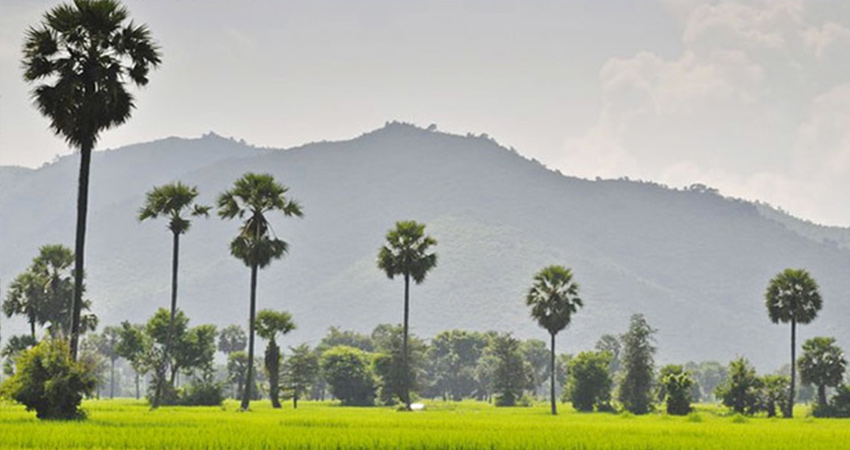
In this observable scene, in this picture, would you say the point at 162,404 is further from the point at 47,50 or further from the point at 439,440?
the point at 439,440

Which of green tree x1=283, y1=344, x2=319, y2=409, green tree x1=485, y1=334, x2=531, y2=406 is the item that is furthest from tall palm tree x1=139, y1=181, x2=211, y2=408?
green tree x1=485, y1=334, x2=531, y2=406

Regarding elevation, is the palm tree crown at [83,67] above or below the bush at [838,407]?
above

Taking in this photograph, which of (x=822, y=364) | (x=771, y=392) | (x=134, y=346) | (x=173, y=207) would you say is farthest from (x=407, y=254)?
(x=822, y=364)

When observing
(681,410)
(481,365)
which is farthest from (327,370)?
(481,365)

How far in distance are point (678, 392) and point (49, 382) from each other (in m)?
68.6

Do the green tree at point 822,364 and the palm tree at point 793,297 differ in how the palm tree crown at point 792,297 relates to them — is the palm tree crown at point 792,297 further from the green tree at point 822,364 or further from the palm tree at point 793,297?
the green tree at point 822,364

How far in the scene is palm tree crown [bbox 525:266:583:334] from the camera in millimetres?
102250

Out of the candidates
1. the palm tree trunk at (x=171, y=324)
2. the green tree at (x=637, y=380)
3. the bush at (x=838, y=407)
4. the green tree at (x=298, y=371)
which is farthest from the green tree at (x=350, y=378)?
the bush at (x=838, y=407)

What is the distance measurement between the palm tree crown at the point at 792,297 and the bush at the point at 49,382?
77.5 metres

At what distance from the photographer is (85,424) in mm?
40438

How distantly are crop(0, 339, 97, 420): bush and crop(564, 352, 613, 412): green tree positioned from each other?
243ft

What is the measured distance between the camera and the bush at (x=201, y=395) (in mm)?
90938

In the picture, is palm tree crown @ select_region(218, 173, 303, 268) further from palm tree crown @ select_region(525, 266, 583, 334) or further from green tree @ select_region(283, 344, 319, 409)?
green tree @ select_region(283, 344, 319, 409)

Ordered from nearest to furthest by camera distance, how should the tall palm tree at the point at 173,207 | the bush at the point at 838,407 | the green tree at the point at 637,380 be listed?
the tall palm tree at the point at 173,207 < the bush at the point at 838,407 < the green tree at the point at 637,380
